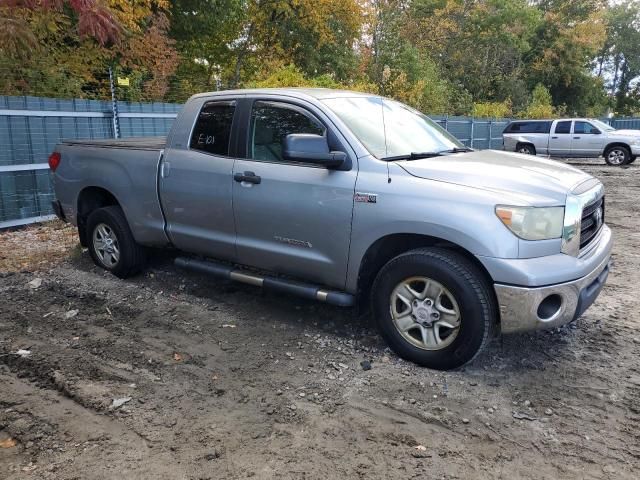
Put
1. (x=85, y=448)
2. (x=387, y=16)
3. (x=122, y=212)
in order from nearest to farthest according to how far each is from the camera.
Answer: (x=85, y=448) < (x=122, y=212) < (x=387, y=16)

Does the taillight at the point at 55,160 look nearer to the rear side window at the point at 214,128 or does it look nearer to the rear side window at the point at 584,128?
the rear side window at the point at 214,128

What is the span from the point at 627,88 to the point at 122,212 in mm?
56576

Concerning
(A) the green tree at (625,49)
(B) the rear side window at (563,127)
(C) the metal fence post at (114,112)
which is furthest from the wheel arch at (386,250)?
(A) the green tree at (625,49)

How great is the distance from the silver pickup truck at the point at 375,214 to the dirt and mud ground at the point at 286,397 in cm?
37

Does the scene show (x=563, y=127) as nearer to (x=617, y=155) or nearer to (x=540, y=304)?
(x=617, y=155)

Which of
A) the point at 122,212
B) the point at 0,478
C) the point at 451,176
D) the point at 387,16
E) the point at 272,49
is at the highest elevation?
the point at 387,16

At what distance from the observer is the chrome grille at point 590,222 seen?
145 inches

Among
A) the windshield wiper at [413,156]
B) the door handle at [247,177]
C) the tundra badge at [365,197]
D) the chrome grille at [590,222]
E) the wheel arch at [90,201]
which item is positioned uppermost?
the windshield wiper at [413,156]

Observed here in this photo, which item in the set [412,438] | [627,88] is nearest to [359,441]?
[412,438]

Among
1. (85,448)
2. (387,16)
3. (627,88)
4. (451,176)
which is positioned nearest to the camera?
(85,448)

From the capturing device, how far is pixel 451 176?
3.61m

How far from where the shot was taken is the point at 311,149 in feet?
12.6

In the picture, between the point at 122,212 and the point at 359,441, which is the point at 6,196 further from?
the point at 359,441

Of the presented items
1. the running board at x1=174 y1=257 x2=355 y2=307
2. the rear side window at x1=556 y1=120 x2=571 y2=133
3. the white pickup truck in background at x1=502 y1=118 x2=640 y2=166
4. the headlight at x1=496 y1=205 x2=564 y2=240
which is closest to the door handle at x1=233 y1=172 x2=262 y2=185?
the running board at x1=174 y1=257 x2=355 y2=307
